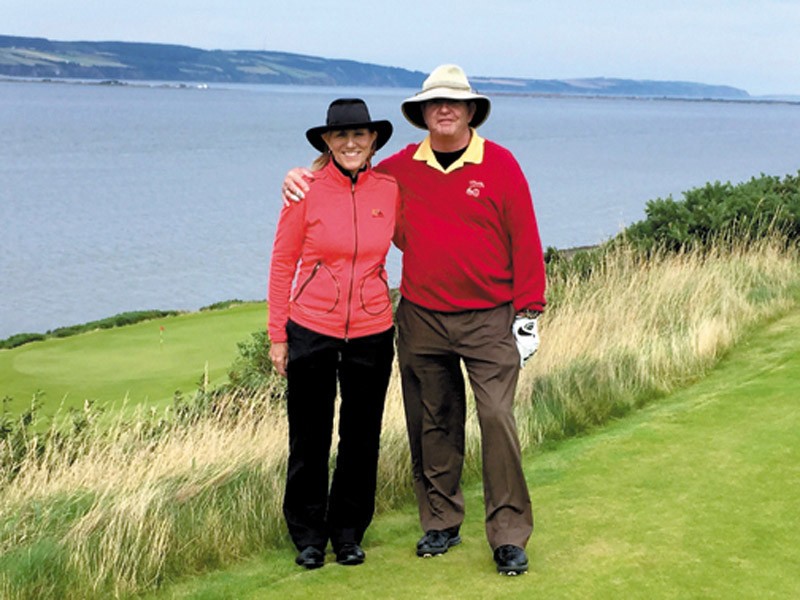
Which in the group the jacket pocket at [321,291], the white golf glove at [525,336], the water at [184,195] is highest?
the jacket pocket at [321,291]

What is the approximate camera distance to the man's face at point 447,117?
488cm

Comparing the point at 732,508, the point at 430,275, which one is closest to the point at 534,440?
the point at 732,508

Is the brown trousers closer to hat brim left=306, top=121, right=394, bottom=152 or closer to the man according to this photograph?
the man

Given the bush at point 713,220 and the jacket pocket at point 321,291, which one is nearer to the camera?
the jacket pocket at point 321,291

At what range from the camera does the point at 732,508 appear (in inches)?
212

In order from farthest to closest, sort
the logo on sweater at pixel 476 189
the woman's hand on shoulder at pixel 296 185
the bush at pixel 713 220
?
the bush at pixel 713 220 → the logo on sweater at pixel 476 189 → the woman's hand on shoulder at pixel 296 185

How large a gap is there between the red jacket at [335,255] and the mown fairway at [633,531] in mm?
1060

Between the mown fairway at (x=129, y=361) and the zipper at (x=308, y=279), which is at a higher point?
the zipper at (x=308, y=279)

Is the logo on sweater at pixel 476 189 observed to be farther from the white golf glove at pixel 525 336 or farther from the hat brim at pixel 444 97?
the white golf glove at pixel 525 336

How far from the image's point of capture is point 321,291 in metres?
4.81

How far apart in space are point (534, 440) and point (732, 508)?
1766 mm

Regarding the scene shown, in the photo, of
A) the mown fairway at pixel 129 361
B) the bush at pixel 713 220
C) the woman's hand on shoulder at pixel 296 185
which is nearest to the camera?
the woman's hand on shoulder at pixel 296 185

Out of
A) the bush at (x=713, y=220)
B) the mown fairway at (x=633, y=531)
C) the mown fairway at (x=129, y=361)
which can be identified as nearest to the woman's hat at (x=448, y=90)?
the mown fairway at (x=633, y=531)

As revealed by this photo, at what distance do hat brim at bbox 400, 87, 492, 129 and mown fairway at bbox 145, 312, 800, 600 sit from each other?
6.39ft
